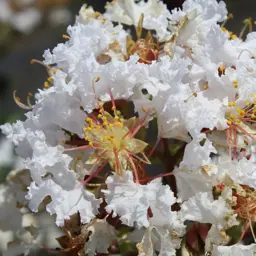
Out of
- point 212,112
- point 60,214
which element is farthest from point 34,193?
point 212,112

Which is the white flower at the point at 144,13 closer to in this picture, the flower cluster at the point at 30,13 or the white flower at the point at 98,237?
the white flower at the point at 98,237

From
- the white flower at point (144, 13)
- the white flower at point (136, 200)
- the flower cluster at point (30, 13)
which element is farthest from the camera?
the flower cluster at point (30, 13)

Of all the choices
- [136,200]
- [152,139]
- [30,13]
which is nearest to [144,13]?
[152,139]

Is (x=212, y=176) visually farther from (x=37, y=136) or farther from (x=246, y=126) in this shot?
(x=37, y=136)

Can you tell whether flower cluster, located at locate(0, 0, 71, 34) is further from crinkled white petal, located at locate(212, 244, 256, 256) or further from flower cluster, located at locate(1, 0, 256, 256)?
crinkled white petal, located at locate(212, 244, 256, 256)

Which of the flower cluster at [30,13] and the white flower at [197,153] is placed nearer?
the white flower at [197,153]

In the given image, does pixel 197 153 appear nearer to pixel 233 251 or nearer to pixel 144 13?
pixel 233 251

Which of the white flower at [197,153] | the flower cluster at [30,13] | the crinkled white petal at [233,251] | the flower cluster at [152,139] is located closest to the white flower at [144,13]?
the flower cluster at [152,139]

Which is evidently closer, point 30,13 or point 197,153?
point 197,153
